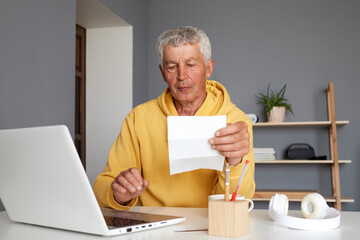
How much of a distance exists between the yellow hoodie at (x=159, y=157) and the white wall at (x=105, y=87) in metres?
1.98

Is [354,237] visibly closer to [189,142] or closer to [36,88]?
[189,142]

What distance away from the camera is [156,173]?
5.20ft

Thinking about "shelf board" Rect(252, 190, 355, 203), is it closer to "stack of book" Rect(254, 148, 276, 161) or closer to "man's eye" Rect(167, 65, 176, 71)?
"stack of book" Rect(254, 148, 276, 161)

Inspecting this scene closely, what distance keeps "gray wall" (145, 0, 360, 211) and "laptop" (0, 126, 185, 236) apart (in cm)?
308

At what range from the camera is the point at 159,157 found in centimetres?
161

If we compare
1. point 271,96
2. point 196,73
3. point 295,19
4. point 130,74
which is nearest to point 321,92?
point 271,96

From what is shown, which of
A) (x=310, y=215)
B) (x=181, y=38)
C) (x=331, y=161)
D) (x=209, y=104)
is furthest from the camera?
(x=331, y=161)

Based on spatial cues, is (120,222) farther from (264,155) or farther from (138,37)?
(138,37)

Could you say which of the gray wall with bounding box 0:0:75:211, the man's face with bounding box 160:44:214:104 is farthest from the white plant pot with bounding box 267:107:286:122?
the man's face with bounding box 160:44:214:104

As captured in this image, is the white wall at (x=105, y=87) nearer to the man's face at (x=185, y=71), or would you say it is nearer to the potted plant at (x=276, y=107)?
the potted plant at (x=276, y=107)

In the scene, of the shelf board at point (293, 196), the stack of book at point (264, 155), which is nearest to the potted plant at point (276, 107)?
the stack of book at point (264, 155)

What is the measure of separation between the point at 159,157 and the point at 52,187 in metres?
0.73

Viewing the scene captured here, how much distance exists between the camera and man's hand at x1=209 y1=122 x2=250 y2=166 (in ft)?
3.34

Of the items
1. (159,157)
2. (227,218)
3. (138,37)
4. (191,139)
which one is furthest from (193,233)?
(138,37)
